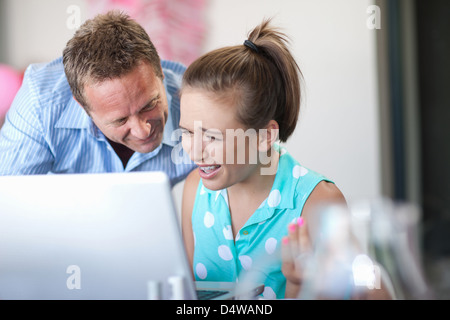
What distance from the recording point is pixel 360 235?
1.54m

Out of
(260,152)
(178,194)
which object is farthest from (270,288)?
(178,194)

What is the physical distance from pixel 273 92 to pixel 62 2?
114 centimetres

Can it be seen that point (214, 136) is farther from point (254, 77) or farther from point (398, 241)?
point (398, 241)

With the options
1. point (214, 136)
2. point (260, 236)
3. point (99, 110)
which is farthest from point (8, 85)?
point (260, 236)

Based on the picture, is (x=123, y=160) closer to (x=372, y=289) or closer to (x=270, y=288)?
(x=270, y=288)

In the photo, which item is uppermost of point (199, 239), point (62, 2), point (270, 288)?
point (62, 2)

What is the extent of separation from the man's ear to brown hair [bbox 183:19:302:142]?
1 cm

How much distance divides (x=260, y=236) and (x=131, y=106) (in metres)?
0.48

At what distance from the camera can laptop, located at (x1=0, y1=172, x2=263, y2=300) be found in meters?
0.78

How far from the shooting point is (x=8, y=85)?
1.90 m

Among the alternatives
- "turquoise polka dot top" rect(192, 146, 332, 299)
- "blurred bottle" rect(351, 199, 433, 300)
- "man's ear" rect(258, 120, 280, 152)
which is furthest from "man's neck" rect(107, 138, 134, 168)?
"blurred bottle" rect(351, 199, 433, 300)

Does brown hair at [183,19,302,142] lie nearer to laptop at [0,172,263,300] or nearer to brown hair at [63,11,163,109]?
brown hair at [63,11,163,109]

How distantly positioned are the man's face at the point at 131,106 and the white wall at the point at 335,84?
41cm

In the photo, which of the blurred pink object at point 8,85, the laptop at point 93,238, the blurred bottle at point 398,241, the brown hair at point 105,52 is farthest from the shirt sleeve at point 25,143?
the blurred bottle at point 398,241
